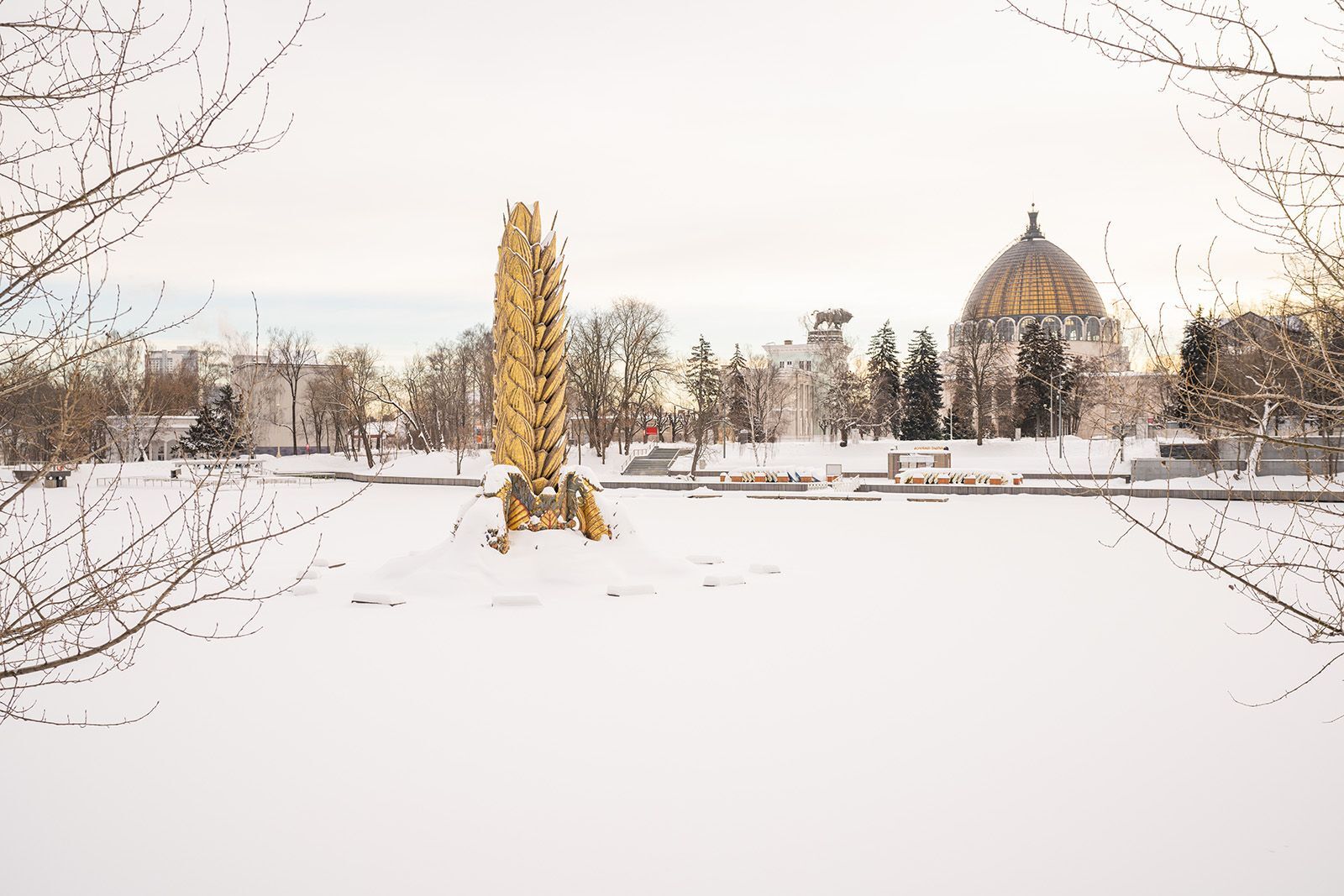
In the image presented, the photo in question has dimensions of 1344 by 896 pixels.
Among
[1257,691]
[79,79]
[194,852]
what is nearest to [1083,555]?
[1257,691]

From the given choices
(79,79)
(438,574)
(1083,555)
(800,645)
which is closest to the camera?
(79,79)

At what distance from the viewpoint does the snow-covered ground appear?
419cm

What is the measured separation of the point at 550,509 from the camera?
11.5 m

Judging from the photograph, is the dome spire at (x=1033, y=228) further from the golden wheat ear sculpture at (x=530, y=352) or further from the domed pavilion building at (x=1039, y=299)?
the golden wheat ear sculpture at (x=530, y=352)

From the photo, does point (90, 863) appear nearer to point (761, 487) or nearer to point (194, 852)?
point (194, 852)

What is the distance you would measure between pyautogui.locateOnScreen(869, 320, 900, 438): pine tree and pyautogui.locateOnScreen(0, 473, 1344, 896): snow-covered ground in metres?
48.7

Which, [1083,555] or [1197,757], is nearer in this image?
[1197,757]

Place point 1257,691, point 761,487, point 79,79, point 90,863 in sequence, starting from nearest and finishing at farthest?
point 79,79
point 90,863
point 1257,691
point 761,487

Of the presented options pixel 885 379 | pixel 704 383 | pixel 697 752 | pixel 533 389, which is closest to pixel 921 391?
pixel 885 379

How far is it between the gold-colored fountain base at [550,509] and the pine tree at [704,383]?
115 ft

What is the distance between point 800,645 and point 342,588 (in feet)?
18.7

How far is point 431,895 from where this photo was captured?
3.93 m

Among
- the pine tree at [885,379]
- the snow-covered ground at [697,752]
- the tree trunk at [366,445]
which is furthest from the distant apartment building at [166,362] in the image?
the pine tree at [885,379]

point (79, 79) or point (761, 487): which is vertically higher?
point (79, 79)
